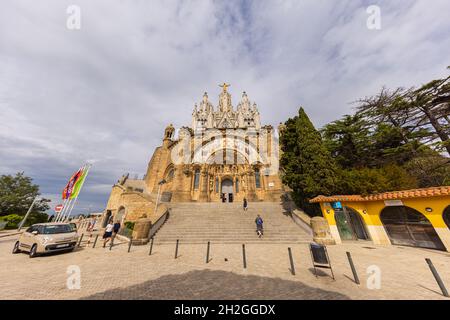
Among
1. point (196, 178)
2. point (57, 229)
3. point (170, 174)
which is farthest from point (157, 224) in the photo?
point (170, 174)

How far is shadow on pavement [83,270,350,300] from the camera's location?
160 inches

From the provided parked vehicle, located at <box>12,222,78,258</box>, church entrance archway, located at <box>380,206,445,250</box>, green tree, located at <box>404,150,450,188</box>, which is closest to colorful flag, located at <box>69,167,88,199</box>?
parked vehicle, located at <box>12,222,78,258</box>

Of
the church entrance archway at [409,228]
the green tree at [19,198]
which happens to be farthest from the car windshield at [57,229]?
the green tree at [19,198]

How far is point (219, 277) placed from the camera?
5.34 m

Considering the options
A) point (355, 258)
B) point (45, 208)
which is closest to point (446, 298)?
point (355, 258)

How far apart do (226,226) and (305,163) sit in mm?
8385

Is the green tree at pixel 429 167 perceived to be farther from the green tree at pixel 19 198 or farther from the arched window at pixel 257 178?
the green tree at pixel 19 198

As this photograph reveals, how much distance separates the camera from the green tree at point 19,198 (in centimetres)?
2494

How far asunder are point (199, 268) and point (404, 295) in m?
5.94

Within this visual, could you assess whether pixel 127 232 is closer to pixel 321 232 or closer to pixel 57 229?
pixel 57 229

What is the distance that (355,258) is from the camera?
23.5 feet

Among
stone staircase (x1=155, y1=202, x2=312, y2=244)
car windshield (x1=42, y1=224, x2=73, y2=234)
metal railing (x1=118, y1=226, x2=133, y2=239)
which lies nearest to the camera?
car windshield (x1=42, y1=224, x2=73, y2=234)

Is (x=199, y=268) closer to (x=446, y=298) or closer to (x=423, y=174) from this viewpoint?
(x=446, y=298)

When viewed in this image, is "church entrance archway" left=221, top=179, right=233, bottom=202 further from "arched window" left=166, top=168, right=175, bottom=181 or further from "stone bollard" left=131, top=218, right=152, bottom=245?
"stone bollard" left=131, top=218, right=152, bottom=245
